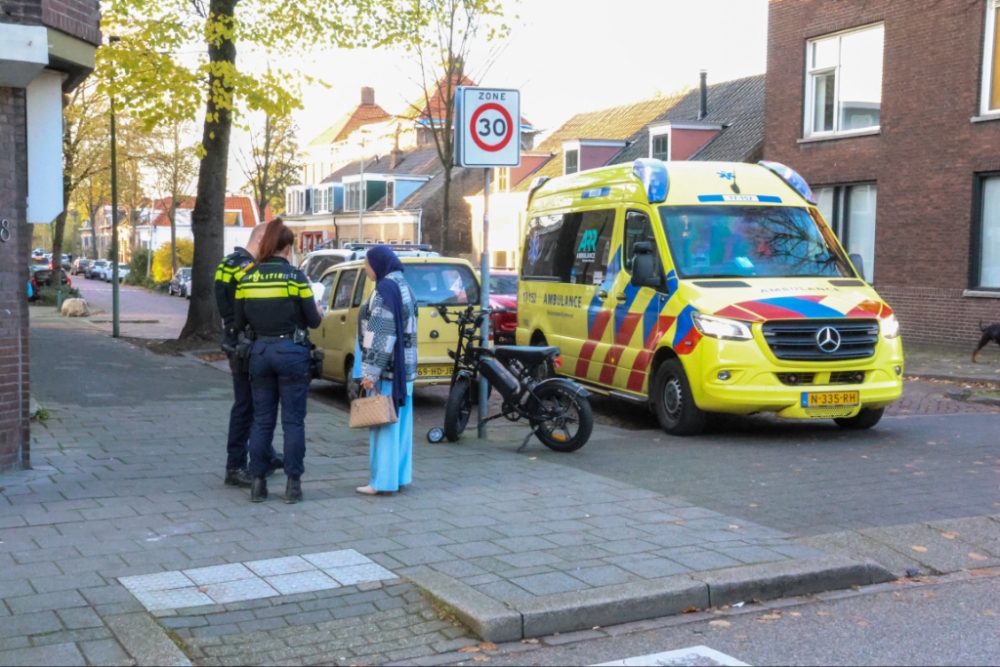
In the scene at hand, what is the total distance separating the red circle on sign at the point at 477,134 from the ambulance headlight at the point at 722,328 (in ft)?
7.61

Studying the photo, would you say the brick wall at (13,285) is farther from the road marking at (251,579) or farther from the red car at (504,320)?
the red car at (504,320)

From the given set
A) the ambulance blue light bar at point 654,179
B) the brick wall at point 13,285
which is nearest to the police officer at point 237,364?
the brick wall at point 13,285

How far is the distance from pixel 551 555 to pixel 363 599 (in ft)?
3.82

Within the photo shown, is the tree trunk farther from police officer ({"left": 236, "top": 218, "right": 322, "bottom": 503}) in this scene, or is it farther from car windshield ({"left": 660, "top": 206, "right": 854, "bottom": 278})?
police officer ({"left": 236, "top": 218, "right": 322, "bottom": 503})

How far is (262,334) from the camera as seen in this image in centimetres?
713

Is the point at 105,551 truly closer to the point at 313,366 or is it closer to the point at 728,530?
the point at 313,366

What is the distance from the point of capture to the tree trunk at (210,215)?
18.9 m

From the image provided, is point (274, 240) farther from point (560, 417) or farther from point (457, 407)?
point (560, 417)

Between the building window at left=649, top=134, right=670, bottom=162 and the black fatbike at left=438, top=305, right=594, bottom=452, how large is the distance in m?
26.9

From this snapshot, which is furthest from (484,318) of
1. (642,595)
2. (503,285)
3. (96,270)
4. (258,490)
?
(96,270)

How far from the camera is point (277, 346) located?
7094mm

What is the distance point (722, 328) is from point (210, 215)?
1201 centimetres

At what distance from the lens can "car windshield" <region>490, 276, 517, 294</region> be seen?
2259cm

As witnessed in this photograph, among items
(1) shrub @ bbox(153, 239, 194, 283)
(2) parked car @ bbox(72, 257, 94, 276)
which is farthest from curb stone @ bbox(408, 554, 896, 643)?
(2) parked car @ bbox(72, 257, 94, 276)
